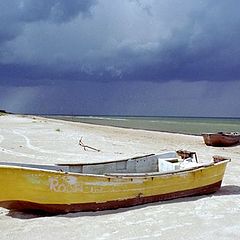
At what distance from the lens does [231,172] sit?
14.2 m

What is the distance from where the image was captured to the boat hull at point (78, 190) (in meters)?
8.08

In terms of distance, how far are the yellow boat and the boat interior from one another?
3 cm

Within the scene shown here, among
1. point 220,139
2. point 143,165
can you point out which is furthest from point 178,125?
point 143,165

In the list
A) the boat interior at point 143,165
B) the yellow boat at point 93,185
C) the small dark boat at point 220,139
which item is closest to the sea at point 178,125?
the small dark boat at point 220,139

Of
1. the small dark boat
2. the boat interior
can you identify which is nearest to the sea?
the small dark boat

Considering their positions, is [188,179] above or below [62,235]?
above

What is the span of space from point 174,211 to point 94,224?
6.58ft

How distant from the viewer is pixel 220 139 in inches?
987

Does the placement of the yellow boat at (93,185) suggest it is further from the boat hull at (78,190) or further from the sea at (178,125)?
the sea at (178,125)

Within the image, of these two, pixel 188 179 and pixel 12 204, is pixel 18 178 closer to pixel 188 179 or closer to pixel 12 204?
pixel 12 204

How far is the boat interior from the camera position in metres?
10.3

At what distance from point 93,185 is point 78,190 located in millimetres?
355

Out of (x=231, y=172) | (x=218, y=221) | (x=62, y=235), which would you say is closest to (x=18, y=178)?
(x=62, y=235)

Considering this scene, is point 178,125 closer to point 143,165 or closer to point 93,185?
point 143,165
